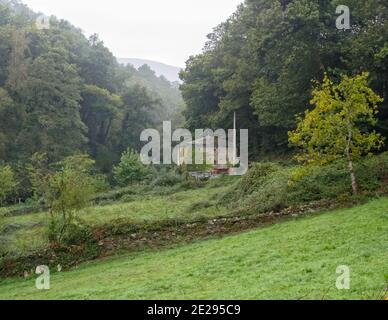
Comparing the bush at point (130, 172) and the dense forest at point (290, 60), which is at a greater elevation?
the dense forest at point (290, 60)

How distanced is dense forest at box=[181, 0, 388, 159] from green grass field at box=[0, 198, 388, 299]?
1054 cm

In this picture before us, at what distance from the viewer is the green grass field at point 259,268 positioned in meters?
9.07

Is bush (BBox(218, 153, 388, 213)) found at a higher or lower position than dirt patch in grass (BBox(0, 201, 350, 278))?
higher

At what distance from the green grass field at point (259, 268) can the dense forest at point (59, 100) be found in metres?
29.4

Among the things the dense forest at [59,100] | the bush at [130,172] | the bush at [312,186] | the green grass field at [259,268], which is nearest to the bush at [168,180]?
the bush at [130,172]

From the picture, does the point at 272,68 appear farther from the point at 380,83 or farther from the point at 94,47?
the point at 94,47

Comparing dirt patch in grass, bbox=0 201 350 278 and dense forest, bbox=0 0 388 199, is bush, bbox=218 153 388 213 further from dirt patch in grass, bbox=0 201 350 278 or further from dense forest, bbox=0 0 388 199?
dense forest, bbox=0 0 388 199

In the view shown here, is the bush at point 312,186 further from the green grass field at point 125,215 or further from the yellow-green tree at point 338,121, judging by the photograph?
the green grass field at point 125,215

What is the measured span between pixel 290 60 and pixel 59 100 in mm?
32564

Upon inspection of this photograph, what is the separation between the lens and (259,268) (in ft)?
37.9

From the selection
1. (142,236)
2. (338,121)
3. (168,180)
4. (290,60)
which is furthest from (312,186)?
(168,180)

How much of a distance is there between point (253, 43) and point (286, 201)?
14.8 metres

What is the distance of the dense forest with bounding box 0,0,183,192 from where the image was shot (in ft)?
158

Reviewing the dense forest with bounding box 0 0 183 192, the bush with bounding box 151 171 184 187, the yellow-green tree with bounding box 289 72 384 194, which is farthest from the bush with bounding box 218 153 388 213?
the dense forest with bounding box 0 0 183 192
